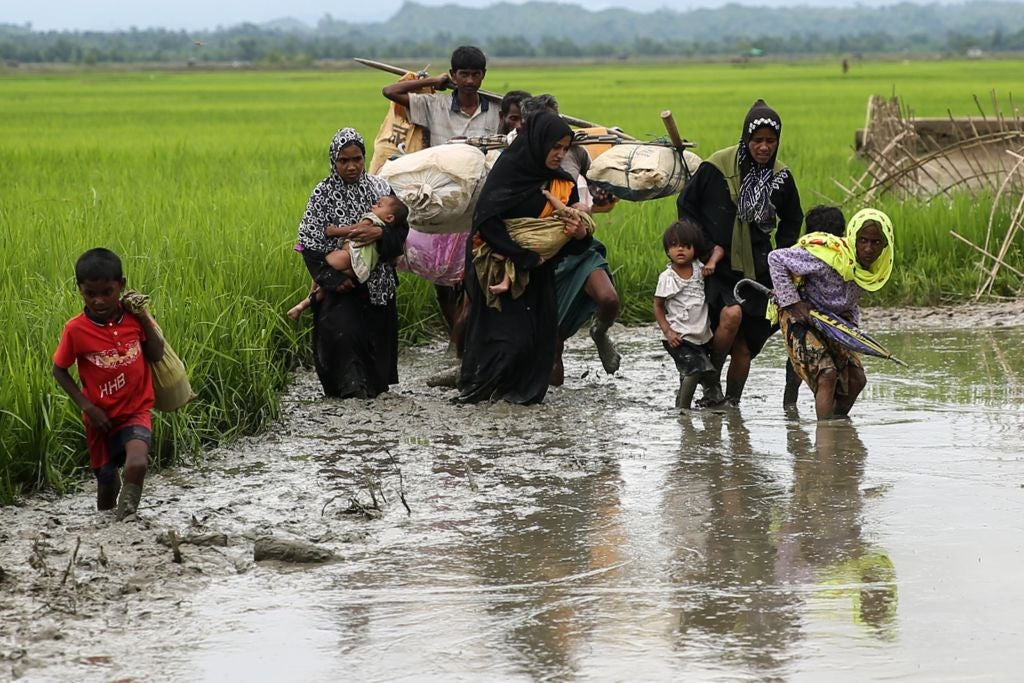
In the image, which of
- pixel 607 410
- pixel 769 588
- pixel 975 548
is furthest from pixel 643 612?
pixel 607 410

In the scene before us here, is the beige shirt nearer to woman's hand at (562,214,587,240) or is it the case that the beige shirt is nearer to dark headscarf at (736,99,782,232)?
woman's hand at (562,214,587,240)

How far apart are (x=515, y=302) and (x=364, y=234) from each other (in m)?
0.73

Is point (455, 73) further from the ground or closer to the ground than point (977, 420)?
further from the ground

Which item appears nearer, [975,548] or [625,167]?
[975,548]

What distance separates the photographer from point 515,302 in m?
6.50

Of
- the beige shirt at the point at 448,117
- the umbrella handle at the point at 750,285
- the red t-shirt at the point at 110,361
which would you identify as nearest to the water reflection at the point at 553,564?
the red t-shirt at the point at 110,361

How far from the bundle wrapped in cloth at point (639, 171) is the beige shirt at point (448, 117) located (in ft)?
2.70

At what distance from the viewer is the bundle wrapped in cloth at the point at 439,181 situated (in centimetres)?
Result: 654

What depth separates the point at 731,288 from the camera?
257 inches

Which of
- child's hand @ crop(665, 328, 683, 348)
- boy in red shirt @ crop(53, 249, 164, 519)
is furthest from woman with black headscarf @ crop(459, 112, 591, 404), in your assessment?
boy in red shirt @ crop(53, 249, 164, 519)

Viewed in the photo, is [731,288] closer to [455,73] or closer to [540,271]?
[540,271]

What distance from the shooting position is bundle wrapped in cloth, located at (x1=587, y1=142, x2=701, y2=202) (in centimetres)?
664

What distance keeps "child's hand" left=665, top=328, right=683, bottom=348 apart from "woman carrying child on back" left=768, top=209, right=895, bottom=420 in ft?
1.74

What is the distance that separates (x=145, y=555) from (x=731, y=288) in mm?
3166
